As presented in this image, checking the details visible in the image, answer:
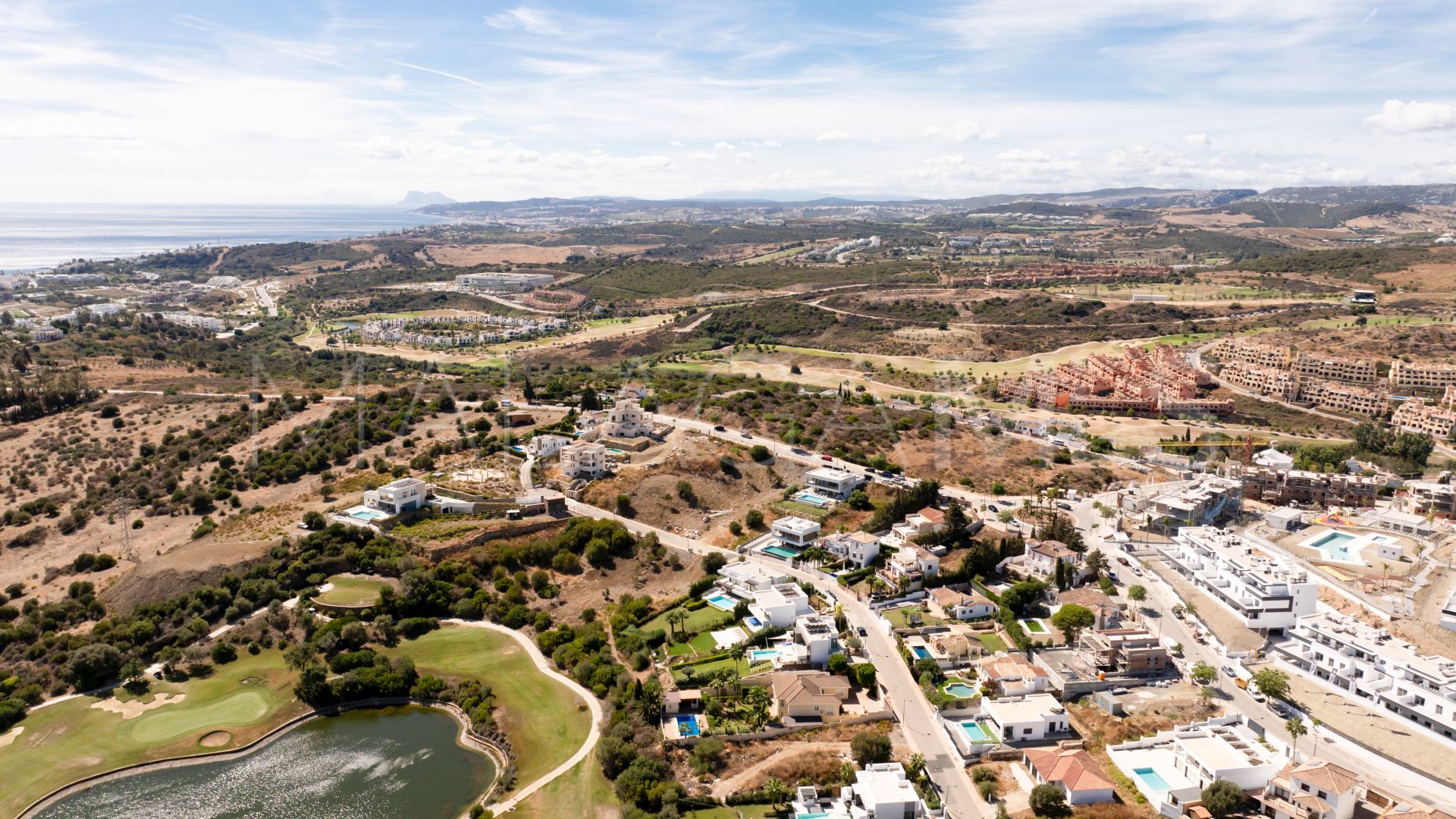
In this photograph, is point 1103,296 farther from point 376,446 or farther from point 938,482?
point 376,446

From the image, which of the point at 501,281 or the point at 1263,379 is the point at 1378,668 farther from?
the point at 501,281

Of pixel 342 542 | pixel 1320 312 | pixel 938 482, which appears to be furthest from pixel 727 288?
pixel 342 542

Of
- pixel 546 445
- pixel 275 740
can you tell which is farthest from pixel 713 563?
pixel 275 740

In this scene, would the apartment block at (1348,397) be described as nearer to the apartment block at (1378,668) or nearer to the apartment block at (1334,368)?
the apartment block at (1334,368)

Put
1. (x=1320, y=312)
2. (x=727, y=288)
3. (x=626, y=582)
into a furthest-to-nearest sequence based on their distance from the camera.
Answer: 1. (x=727, y=288)
2. (x=1320, y=312)
3. (x=626, y=582)

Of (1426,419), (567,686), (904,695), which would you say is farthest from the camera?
(1426,419)

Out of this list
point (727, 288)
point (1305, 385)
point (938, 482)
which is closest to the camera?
point (938, 482)

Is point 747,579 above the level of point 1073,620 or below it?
above
